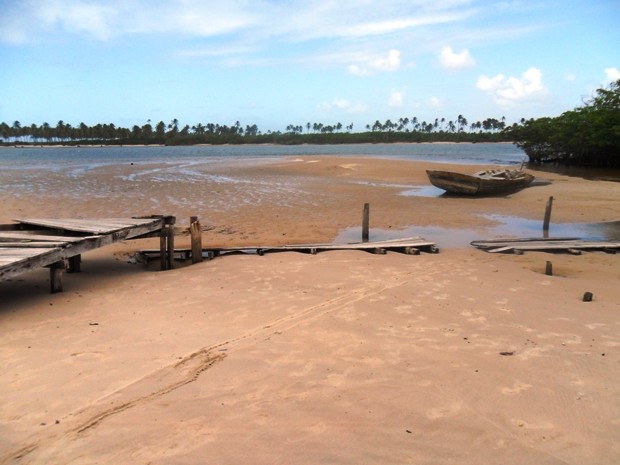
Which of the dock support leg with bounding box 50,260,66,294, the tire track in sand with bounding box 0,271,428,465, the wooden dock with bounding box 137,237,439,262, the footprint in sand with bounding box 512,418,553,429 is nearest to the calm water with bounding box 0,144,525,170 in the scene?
the wooden dock with bounding box 137,237,439,262

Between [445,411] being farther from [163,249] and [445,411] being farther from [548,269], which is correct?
[163,249]

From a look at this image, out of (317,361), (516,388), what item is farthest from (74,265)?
(516,388)

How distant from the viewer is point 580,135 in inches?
1444

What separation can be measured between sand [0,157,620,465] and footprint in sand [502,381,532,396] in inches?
1.4

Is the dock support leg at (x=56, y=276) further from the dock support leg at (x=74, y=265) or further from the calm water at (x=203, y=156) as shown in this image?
the calm water at (x=203, y=156)

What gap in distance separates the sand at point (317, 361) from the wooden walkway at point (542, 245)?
0.44 m

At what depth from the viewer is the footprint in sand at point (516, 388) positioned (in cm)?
436

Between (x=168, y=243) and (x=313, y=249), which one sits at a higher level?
(x=168, y=243)

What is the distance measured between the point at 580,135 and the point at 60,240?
38.1 metres

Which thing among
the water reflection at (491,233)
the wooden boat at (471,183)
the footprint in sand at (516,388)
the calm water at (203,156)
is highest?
the calm water at (203,156)

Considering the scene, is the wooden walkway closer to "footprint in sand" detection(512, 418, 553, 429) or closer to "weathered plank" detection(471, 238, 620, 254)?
"weathered plank" detection(471, 238, 620, 254)

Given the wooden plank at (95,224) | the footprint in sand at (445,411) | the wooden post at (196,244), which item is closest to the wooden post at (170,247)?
the wooden plank at (95,224)

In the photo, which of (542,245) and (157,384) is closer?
(157,384)

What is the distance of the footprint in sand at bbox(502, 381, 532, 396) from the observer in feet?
14.3
